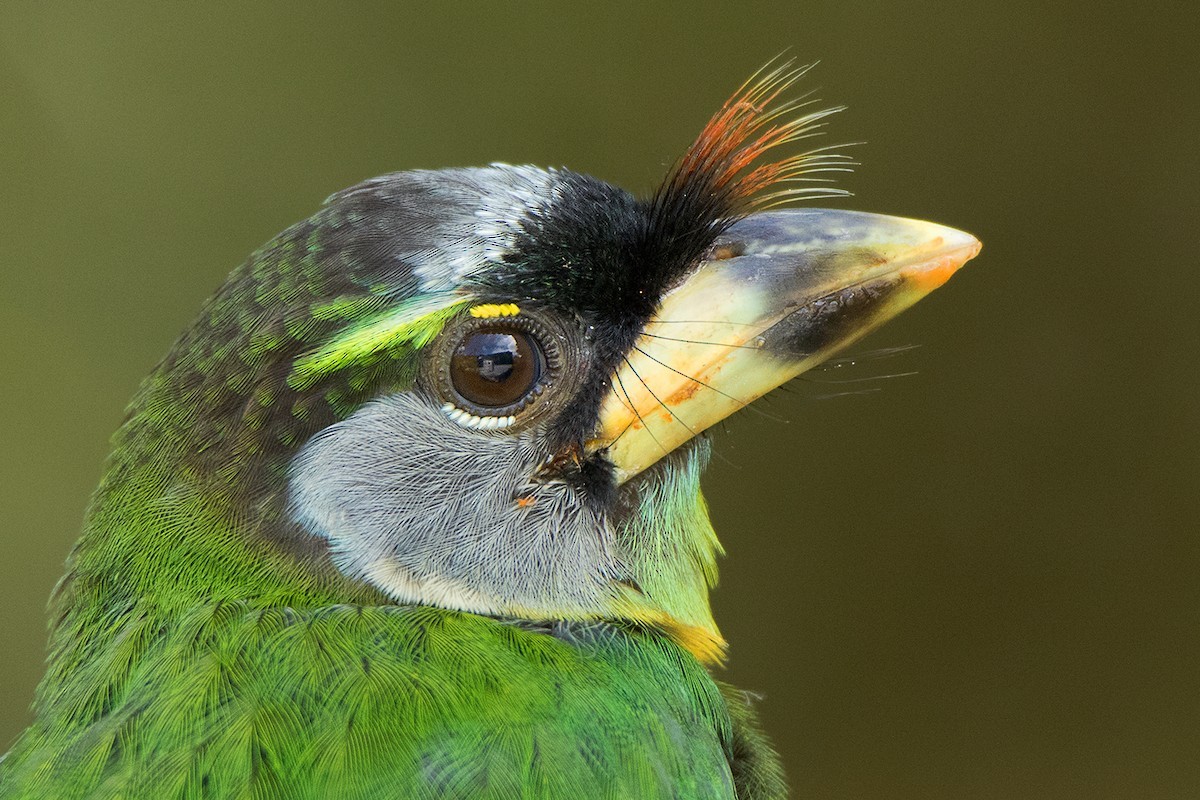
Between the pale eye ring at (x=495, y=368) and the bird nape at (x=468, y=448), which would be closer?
the bird nape at (x=468, y=448)

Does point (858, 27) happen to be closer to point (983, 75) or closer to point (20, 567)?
point (983, 75)

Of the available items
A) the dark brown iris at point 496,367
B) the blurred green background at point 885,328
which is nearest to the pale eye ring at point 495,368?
the dark brown iris at point 496,367

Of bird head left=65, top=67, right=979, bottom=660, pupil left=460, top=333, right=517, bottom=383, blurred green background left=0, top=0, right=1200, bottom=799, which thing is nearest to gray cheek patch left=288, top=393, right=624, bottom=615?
bird head left=65, top=67, right=979, bottom=660

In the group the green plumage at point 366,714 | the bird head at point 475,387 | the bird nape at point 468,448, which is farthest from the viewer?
the bird head at point 475,387

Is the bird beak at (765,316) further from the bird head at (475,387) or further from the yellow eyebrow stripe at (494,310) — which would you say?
the yellow eyebrow stripe at (494,310)

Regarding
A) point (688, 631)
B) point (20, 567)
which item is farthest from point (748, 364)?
point (20, 567)

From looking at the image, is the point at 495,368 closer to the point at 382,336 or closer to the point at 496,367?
the point at 496,367

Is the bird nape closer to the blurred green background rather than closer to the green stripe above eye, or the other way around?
the green stripe above eye
